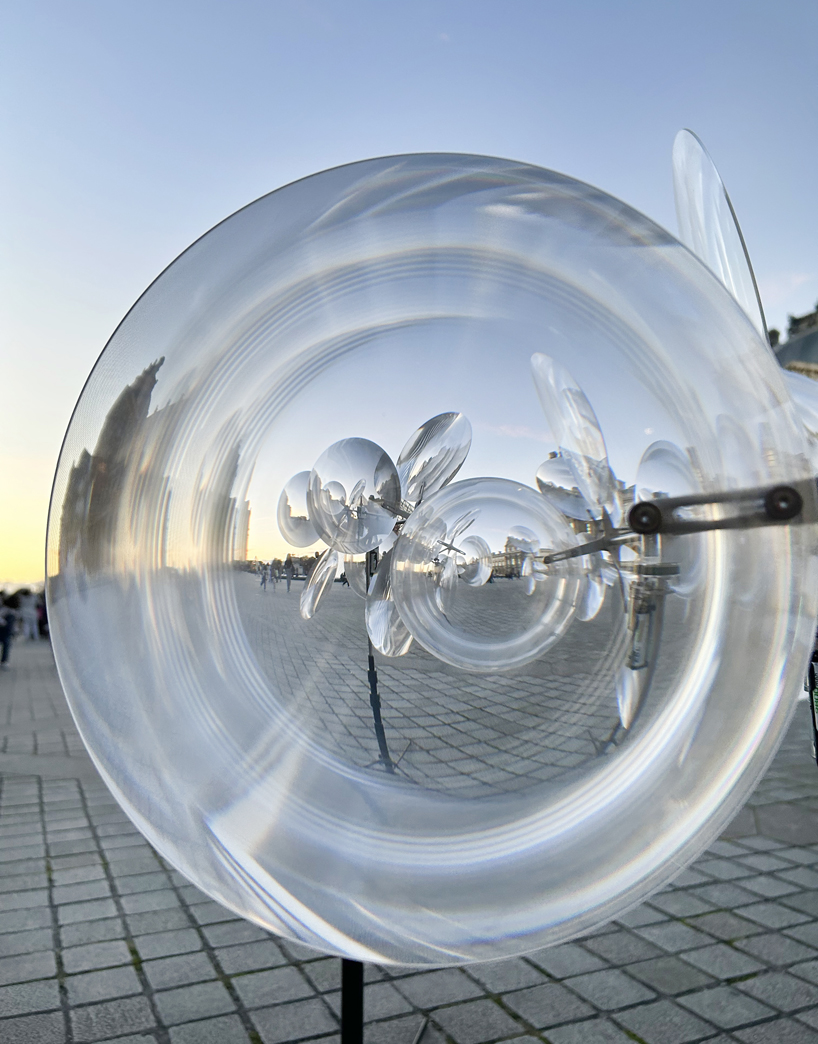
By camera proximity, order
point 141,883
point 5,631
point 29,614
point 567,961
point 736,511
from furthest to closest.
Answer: point 29,614
point 5,631
point 141,883
point 567,961
point 736,511

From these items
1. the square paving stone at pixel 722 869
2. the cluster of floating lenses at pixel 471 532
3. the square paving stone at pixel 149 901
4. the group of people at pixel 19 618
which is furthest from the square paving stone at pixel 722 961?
the group of people at pixel 19 618

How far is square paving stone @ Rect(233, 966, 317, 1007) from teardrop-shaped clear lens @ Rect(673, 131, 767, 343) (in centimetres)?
214

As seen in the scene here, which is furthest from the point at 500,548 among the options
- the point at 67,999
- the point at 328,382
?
the point at 67,999

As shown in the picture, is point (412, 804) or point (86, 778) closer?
point (412, 804)

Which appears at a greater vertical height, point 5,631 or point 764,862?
point 5,631

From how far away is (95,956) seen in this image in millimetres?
2535

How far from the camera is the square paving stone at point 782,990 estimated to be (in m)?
2.22

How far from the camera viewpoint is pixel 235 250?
3.28 ft

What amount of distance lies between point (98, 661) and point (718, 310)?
0.83 meters

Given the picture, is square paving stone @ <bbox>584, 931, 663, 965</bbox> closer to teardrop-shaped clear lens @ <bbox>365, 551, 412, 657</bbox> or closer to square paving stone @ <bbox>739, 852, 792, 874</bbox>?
square paving stone @ <bbox>739, 852, 792, 874</bbox>

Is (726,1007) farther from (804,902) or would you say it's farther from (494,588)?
(494,588)

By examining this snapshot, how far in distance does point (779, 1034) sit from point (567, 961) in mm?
632

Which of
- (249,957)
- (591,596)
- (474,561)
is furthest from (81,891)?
(591,596)

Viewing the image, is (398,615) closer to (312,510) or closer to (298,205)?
(312,510)
